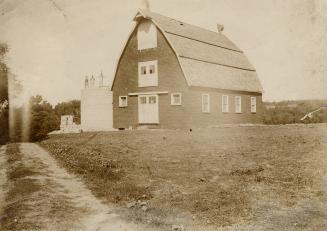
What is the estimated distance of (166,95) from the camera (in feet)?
66.5

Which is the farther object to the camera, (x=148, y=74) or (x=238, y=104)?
(x=238, y=104)

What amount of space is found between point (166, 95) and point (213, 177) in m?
11.6

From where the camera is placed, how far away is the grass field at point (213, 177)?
6770 millimetres

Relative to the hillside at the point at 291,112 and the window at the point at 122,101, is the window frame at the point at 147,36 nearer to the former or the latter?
the window at the point at 122,101

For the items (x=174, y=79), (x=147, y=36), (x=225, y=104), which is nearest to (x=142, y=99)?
(x=174, y=79)

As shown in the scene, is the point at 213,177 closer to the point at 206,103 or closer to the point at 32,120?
the point at 32,120

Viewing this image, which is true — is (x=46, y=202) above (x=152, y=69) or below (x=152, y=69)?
below

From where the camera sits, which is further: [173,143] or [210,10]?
[173,143]

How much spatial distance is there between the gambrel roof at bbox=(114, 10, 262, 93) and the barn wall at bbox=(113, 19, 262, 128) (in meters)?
0.44

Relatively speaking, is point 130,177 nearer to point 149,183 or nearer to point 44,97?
point 149,183

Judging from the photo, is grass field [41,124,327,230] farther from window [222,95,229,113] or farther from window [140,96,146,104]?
window [222,95,229,113]

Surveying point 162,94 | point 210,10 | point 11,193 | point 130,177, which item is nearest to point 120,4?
point 210,10

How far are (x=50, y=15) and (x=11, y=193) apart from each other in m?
4.39

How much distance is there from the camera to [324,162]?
9.68 m
